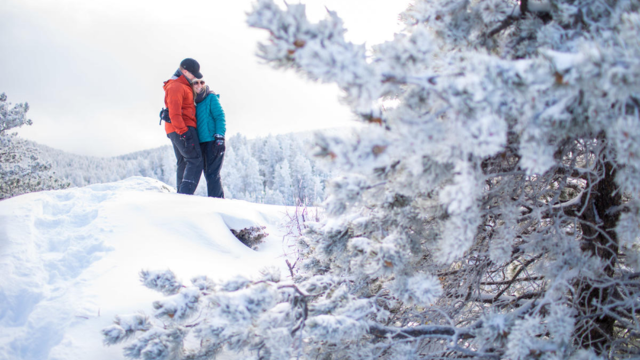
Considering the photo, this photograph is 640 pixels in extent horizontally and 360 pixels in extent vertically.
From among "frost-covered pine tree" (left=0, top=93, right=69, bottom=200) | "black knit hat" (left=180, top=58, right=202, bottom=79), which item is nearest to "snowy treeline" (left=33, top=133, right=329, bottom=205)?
"frost-covered pine tree" (left=0, top=93, right=69, bottom=200)

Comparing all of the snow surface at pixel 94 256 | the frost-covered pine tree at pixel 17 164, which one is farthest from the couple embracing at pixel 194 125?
the frost-covered pine tree at pixel 17 164

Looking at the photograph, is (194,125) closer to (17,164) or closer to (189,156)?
(189,156)

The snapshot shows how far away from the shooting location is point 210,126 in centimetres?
505

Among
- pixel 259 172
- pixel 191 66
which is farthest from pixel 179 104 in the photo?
pixel 259 172

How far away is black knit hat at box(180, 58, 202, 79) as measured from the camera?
4777 mm

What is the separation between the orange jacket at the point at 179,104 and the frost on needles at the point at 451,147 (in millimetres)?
3629

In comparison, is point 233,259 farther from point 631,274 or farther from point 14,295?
point 631,274

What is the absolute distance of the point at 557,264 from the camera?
154cm

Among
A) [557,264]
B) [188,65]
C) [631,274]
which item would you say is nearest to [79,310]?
[557,264]

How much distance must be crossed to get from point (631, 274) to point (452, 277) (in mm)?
998

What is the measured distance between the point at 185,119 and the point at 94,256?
2.69 m

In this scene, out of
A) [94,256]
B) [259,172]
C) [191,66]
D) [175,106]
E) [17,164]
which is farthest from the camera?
[259,172]

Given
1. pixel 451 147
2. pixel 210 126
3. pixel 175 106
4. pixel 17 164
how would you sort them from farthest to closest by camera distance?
pixel 17 164, pixel 210 126, pixel 175 106, pixel 451 147

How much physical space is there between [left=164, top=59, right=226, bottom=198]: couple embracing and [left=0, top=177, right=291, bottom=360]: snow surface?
0.93 meters
